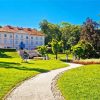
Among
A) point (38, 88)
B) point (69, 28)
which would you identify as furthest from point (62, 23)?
point (38, 88)

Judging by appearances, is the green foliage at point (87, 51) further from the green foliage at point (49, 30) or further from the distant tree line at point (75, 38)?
the green foliage at point (49, 30)

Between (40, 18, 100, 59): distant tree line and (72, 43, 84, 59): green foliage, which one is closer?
(72, 43, 84, 59): green foliage

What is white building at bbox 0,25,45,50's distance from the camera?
317 ft

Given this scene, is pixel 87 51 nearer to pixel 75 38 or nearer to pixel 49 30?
pixel 75 38

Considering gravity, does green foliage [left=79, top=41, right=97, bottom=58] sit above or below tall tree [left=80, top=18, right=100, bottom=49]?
below

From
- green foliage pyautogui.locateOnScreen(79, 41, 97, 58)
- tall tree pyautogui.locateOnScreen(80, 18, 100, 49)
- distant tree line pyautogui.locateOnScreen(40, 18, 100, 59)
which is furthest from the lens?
tall tree pyautogui.locateOnScreen(80, 18, 100, 49)

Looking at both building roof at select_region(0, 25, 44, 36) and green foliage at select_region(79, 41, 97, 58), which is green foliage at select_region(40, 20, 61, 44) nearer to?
building roof at select_region(0, 25, 44, 36)

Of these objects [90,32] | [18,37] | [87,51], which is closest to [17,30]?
[18,37]

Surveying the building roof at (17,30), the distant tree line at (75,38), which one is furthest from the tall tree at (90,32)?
the building roof at (17,30)

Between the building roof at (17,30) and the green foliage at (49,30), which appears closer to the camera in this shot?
the building roof at (17,30)

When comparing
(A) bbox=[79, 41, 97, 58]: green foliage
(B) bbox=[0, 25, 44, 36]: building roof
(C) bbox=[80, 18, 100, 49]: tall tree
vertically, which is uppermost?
(B) bbox=[0, 25, 44, 36]: building roof

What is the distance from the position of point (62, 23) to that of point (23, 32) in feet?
72.7

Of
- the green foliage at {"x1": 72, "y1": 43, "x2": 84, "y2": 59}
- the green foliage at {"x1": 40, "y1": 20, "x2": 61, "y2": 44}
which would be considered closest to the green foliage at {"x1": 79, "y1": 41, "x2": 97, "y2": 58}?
the green foliage at {"x1": 72, "y1": 43, "x2": 84, "y2": 59}

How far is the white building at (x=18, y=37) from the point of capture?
3807 inches
